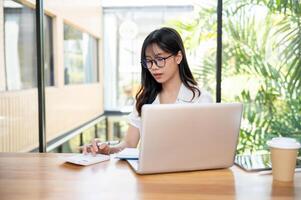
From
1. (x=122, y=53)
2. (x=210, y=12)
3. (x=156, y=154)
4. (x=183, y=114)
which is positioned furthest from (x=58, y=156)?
(x=122, y=53)

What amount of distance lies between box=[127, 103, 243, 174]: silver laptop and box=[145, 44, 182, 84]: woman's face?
556 millimetres

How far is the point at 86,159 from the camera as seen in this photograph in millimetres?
1173

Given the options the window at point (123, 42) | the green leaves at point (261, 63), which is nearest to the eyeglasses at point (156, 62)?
the green leaves at point (261, 63)

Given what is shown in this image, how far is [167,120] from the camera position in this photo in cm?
94

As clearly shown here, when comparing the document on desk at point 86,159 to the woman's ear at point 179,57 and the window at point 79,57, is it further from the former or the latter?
the window at point 79,57

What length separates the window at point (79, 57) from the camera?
5.90m

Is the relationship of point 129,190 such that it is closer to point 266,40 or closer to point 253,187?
point 253,187

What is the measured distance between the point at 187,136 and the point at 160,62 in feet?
1.96

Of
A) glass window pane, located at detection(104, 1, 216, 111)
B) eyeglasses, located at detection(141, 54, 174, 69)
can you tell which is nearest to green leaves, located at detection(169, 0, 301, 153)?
eyeglasses, located at detection(141, 54, 174, 69)

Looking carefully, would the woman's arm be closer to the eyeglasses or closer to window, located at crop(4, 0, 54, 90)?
the eyeglasses

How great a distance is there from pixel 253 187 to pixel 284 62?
181 centimetres

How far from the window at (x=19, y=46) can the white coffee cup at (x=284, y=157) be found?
118 inches

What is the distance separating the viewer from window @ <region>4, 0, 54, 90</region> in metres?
3.34

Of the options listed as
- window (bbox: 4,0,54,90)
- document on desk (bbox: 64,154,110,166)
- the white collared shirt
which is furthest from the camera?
window (bbox: 4,0,54,90)
